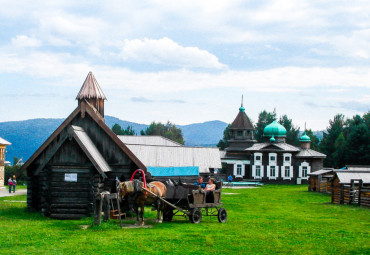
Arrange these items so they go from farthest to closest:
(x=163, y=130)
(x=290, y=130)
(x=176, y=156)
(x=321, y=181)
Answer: (x=163, y=130) → (x=290, y=130) → (x=321, y=181) → (x=176, y=156)

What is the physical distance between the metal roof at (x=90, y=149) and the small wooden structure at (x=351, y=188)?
18296 mm

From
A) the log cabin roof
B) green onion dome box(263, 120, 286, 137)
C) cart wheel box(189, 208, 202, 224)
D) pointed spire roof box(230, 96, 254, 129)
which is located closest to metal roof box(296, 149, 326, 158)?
green onion dome box(263, 120, 286, 137)

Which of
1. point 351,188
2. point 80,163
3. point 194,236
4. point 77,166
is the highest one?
point 80,163

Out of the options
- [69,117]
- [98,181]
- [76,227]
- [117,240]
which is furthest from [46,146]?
[117,240]

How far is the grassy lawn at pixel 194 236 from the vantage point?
1698cm

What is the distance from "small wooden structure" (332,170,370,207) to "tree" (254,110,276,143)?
8273 centimetres

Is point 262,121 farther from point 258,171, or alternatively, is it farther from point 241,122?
point 258,171

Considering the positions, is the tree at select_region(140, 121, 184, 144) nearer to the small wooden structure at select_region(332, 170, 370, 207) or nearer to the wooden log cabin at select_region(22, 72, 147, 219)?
the small wooden structure at select_region(332, 170, 370, 207)

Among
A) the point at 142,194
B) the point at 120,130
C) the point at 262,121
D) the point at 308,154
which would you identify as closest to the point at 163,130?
the point at 120,130

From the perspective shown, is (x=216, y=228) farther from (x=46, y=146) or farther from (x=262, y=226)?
(x=46, y=146)

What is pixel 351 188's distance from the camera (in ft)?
121

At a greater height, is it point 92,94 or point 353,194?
point 92,94

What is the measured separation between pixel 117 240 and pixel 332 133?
283 ft

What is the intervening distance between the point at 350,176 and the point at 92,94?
21.6 metres
